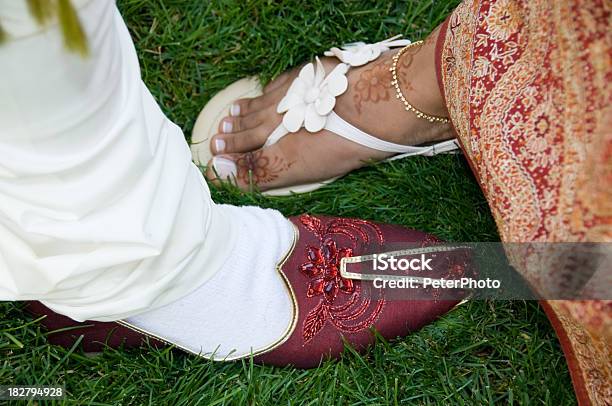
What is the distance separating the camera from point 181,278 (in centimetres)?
Answer: 92

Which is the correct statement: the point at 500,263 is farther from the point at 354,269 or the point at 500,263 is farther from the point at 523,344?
the point at 354,269

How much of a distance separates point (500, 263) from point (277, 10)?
2.35 feet

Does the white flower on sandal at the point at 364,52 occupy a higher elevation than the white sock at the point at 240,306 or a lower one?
higher

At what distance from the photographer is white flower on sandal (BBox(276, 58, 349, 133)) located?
4.19ft

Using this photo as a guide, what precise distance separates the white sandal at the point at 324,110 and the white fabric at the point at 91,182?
1.35 ft

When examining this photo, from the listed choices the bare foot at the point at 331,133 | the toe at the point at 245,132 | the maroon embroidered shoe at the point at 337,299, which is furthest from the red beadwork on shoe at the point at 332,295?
the toe at the point at 245,132

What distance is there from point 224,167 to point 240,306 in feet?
1.30

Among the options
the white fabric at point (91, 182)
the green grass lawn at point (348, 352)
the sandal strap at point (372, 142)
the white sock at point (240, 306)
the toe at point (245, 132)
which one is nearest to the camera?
the white fabric at point (91, 182)

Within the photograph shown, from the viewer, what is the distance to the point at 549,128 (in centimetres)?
73

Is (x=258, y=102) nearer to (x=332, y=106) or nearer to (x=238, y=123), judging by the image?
(x=238, y=123)

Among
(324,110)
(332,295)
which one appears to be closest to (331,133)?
(324,110)

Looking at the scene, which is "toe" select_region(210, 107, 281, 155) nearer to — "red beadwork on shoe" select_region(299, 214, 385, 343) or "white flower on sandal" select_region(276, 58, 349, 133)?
"white flower on sandal" select_region(276, 58, 349, 133)

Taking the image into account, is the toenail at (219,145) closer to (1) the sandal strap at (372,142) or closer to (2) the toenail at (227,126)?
(2) the toenail at (227,126)

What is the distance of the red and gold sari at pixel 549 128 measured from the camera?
673mm
